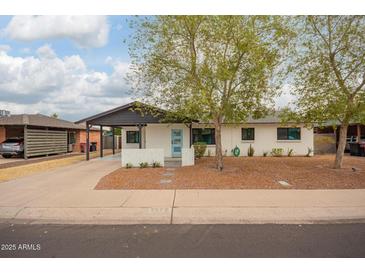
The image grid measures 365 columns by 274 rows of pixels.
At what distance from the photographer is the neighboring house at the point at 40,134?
60.3 feet

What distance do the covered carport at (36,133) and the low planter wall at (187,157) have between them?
12119mm

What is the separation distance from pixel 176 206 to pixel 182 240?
68.8 inches

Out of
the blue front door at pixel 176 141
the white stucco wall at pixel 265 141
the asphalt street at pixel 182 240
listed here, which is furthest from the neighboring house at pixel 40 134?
the asphalt street at pixel 182 240

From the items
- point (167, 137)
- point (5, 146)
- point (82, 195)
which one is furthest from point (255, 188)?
point (5, 146)

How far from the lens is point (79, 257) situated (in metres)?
3.80

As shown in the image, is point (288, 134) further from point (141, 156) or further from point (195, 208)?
point (195, 208)

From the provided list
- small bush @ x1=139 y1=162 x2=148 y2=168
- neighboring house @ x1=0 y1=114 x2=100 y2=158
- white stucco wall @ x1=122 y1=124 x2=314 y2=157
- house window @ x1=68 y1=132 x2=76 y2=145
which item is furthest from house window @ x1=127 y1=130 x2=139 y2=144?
house window @ x1=68 y1=132 x2=76 y2=145

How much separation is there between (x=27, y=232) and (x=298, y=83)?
37.8ft

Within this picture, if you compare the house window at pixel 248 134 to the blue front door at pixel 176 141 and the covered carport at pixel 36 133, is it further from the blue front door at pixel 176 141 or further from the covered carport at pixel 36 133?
the covered carport at pixel 36 133

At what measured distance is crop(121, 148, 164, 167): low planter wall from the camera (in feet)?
42.9

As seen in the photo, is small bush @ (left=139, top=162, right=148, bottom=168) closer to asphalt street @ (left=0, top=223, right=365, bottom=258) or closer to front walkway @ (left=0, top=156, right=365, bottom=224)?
front walkway @ (left=0, top=156, right=365, bottom=224)

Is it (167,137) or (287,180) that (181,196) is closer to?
(287,180)

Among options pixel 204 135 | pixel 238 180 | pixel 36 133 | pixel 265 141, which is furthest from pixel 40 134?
pixel 265 141

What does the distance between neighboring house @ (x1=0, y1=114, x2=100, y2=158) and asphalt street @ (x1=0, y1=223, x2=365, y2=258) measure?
615 inches
